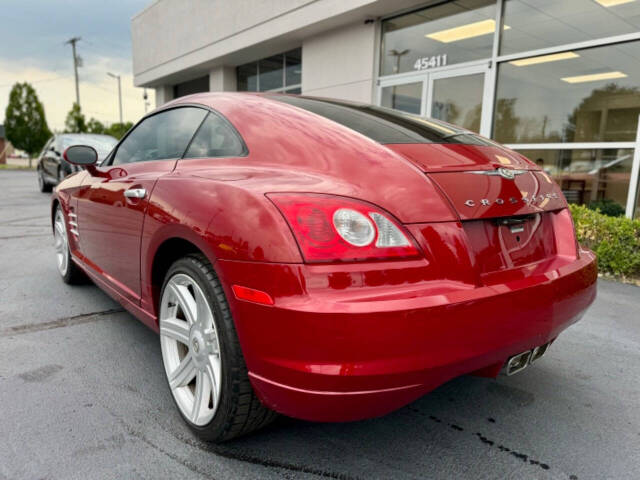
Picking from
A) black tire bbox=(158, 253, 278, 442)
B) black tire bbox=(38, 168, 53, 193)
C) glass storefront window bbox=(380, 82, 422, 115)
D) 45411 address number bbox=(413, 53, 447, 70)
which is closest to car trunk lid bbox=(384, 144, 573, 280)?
black tire bbox=(158, 253, 278, 442)

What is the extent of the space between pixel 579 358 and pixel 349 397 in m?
2.11

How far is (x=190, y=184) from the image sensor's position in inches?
77.8

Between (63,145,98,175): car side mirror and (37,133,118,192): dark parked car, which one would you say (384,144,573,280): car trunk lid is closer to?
(63,145,98,175): car side mirror

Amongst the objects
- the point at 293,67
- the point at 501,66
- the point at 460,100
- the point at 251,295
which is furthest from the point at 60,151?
the point at 251,295

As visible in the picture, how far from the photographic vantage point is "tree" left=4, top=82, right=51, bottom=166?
35.5 metres

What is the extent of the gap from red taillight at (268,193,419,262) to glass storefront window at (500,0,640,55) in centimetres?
689

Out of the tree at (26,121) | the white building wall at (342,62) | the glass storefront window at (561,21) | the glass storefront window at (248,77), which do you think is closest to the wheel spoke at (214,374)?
the glass storefront window at (561,21)

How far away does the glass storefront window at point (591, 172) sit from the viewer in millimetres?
6555

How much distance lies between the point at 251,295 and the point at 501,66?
788 cm

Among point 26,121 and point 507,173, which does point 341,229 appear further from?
point 26,121

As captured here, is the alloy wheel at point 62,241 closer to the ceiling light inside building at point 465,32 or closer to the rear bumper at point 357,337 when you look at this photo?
the rear bumper at point 357,337

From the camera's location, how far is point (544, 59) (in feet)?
24.7

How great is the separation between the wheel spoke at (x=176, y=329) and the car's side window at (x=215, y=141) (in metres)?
0.79

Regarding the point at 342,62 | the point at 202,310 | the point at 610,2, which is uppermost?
the point at 610,2
